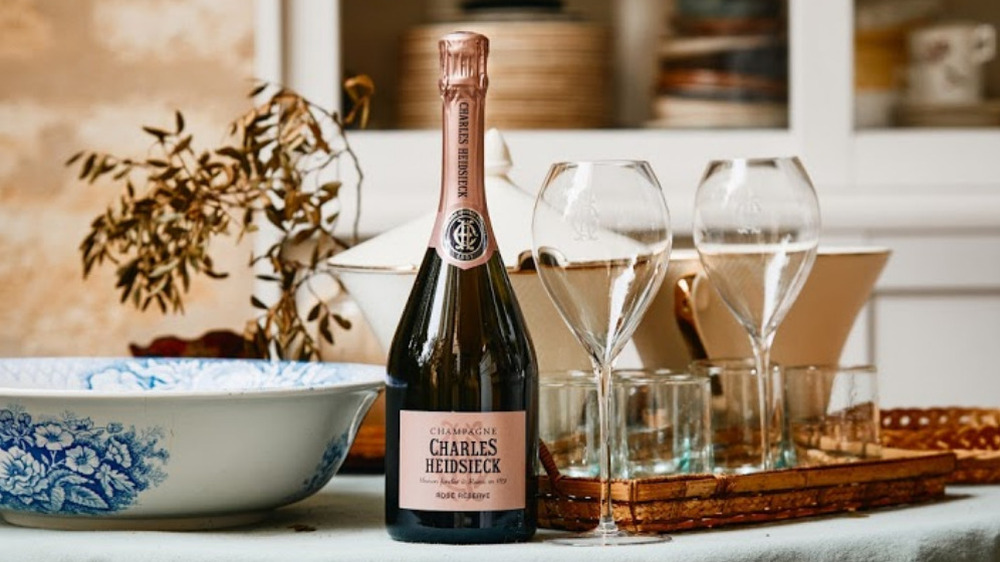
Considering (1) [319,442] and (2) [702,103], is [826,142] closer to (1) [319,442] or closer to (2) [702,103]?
(2) [702,103]

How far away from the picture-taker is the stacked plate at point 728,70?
7.63 ft

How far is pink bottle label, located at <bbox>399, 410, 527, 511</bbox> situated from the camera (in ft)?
2.55

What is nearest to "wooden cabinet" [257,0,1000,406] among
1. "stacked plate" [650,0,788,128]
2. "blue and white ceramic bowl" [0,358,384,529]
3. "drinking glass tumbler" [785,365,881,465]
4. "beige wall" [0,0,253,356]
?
"stacked plate" [650,0,788,128]

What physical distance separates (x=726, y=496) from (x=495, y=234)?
0.26 meters

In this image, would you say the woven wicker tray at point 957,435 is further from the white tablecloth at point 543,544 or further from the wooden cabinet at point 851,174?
the wooden cabinet at point 851,174

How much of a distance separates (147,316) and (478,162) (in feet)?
5.58

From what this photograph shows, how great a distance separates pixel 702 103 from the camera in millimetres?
2340

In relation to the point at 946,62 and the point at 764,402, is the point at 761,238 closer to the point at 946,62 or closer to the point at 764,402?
the point at 764,402

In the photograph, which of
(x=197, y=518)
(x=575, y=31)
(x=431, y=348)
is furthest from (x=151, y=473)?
(x=575, y=31)

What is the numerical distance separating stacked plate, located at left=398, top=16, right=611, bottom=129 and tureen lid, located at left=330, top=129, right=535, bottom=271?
115cm

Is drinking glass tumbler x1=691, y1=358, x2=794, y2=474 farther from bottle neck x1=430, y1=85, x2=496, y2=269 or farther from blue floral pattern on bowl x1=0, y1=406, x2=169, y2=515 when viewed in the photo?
blue floral pattern on bowl x1=0, y1=406, x2=169, y2=515

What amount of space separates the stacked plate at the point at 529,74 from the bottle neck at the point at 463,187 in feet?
4.69

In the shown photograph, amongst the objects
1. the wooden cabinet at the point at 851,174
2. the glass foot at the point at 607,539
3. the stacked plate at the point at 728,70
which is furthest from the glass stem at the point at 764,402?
the stacked plate at the point at 728,70

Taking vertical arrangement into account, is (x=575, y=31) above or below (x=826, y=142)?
above
